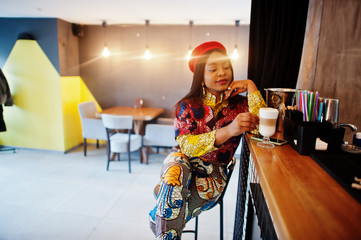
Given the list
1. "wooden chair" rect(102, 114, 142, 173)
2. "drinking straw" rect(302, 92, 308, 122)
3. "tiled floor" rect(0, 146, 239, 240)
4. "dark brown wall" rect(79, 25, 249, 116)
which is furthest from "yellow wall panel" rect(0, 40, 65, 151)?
"drinking straw" rect(302, 92, 308, 122)

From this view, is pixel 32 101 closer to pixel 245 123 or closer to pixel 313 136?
pixel 245 123

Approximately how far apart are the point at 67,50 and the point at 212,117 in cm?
389

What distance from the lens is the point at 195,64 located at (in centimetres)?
160

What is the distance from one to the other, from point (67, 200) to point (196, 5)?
9.64ft

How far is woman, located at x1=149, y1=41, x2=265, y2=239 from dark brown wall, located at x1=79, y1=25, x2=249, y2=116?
298cm

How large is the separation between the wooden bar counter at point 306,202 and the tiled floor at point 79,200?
1666 millimetres

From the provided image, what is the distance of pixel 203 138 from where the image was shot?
4.49ft

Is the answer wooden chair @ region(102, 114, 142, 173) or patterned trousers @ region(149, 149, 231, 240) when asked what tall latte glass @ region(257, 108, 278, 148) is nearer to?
patterned trousers @ region(149, 149, 231, 240)

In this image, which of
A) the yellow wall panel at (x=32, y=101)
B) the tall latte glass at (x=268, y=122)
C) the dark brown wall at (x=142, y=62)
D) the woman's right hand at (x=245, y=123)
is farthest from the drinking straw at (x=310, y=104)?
the yellow wall panel at (x=32, y=101)

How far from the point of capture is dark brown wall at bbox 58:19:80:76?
13.8ft

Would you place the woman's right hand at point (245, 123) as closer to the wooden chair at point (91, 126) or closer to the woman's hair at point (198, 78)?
the woman's hair at point (198, 78)

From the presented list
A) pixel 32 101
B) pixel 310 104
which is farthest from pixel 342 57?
pixel 32 101

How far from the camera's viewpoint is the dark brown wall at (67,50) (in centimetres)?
422

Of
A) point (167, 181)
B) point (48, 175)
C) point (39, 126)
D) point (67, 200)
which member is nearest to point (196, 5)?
A: point (167, 181)
